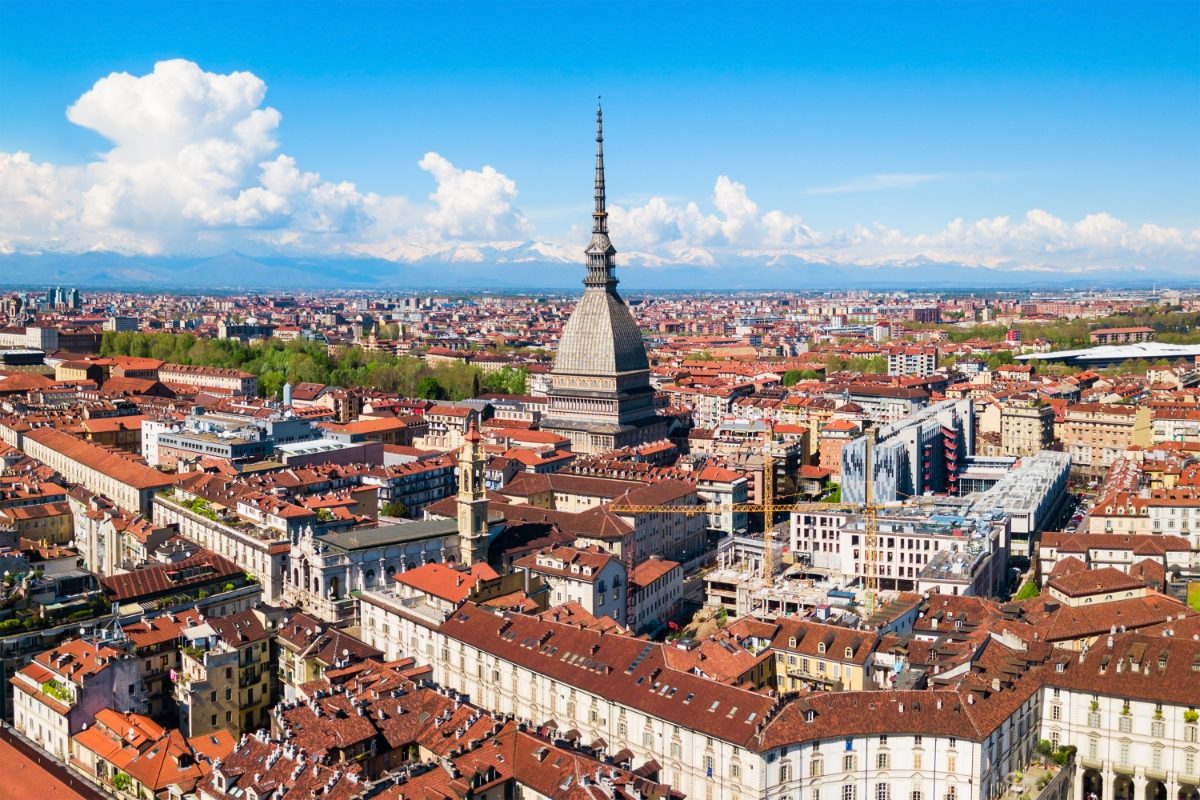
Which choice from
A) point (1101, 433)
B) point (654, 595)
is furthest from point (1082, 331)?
point (654, 595)

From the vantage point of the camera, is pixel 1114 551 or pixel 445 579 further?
pixel 1114 551

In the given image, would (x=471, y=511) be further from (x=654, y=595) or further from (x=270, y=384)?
(x=270, y=384)

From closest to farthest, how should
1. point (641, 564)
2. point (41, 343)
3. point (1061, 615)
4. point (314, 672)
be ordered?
point (314, 672) → point (1061, 615) → point (641, 564) → point (41, 343)

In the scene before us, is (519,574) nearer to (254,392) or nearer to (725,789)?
(725,789)

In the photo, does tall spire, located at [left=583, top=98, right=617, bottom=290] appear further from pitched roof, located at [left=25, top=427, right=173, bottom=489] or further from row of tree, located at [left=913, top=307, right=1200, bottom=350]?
row of tree, located at [left=913, top=307, right=1200, bottom=350]

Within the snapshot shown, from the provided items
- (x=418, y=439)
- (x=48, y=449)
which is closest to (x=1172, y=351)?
(x=418, y=439)

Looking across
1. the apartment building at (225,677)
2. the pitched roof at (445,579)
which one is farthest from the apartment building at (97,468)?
the apartment building at (225,677)

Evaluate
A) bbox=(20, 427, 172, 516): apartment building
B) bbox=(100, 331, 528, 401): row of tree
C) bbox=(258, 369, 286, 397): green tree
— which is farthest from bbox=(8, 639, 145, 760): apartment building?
bbox=(258, 369, 286, 397): green tree
